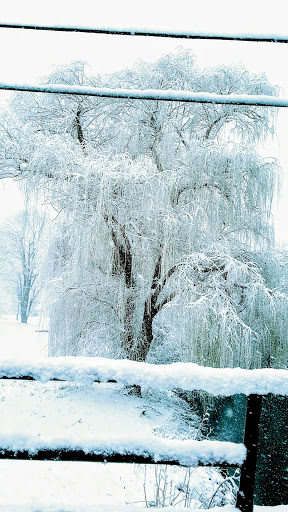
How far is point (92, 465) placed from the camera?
13.3 ft

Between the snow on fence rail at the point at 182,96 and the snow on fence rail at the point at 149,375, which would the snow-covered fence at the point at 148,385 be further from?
the snow on fence rail at the point at 182,96

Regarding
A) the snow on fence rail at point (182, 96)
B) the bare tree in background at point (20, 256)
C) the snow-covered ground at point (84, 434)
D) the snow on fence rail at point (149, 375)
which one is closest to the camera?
the snow on fence rail at point (149, 375)

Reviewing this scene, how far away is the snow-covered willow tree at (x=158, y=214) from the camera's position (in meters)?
5.68

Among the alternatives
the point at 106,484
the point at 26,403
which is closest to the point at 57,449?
the point at 106,484

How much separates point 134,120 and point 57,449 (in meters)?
6.90

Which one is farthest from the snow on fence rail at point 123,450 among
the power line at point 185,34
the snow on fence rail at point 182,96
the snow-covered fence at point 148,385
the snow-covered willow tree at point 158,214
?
the snow-covered willow tree at point 158,214

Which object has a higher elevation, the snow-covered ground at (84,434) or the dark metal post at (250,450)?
the dark metal post at (250,450)

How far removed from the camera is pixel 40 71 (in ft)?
22.4

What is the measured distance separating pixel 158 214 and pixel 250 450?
16.5 feet

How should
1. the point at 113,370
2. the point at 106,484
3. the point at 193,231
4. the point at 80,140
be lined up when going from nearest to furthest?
1. the point at 113,370
2. the point at 106,484
3. the point at 193,231
4. the point at 80,140

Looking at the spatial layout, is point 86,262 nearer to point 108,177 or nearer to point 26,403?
point 108,177

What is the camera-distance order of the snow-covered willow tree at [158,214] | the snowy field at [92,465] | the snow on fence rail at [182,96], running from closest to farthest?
the snow on fence rail at [182,96], the snowy field at [92,465], the snow-covered willow tree at [158,214]

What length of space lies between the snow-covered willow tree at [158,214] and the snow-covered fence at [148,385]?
445cm

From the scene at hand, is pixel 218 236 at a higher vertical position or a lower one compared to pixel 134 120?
lower
